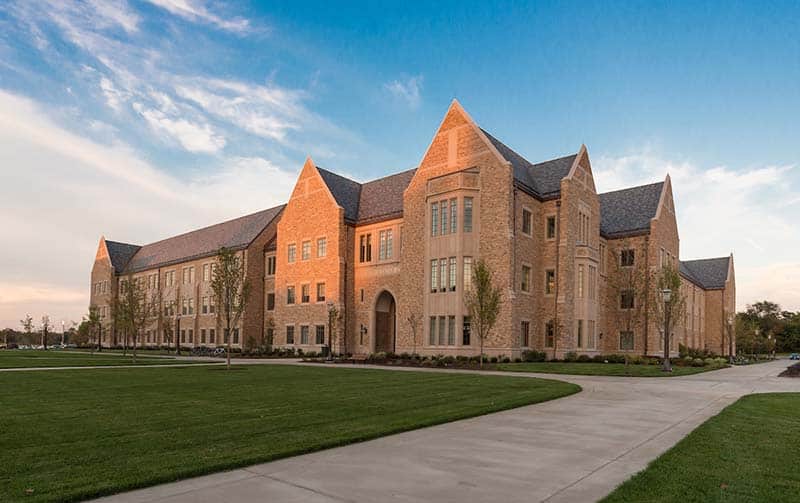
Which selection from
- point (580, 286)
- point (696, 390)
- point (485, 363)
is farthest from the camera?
point (580, 286)

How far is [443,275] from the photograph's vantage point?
124 ft

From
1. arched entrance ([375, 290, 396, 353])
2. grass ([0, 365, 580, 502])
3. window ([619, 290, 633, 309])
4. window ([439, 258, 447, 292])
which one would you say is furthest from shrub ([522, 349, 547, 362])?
grass ([0, 365, 580, 502])

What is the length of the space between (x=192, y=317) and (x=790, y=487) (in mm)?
63440

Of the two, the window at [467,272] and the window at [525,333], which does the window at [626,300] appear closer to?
the window at [525,333]

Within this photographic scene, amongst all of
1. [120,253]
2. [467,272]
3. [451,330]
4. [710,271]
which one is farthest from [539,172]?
[120,253]

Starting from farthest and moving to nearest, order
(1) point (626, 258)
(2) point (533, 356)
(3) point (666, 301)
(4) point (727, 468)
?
(1) point (626, 258) < (2) point (533, 356) < (3) point (666, 301) < (4) point (727, 468)

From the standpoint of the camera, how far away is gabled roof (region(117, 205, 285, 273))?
2305 inches

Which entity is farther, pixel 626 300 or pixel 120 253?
pixel 120 253

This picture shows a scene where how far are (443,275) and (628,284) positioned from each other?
689 inches

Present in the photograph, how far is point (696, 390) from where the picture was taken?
62.8 feet

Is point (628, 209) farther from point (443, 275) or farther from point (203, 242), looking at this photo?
point (203, 242)

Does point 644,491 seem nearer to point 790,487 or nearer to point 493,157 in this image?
point 790,487

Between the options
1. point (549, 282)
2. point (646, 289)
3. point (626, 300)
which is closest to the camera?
point (549, 282)

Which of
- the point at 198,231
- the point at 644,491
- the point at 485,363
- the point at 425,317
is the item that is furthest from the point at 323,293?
the point at 644,491
